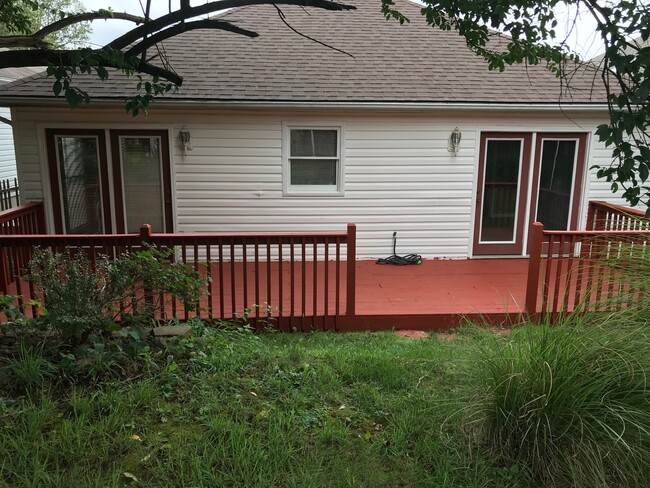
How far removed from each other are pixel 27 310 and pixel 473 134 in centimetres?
664

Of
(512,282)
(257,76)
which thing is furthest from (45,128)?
(512,282)

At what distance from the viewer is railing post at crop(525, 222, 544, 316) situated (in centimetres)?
521

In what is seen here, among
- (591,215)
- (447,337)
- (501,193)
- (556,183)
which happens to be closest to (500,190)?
(501,193)

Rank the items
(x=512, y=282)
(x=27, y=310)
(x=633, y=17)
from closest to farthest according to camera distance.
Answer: (x=633, y=17) < (x=27, y=310) < (x=512, y=282)

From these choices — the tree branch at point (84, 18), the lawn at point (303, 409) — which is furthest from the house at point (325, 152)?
Answer: the lawn at point (303, 409)

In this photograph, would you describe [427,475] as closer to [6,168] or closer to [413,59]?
[413,59]

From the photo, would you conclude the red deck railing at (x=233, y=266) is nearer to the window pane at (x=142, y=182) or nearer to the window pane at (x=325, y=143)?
the window pane at (x=142, y=182)

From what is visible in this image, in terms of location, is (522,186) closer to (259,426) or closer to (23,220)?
(259,426)

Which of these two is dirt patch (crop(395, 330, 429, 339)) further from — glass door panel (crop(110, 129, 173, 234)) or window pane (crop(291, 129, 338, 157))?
glass door panel (crop(110, 129, 173, 234))

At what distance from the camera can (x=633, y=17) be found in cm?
258

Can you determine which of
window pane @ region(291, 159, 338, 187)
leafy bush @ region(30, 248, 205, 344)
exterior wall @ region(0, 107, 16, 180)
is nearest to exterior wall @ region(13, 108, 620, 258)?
window pane @ region(291, 159, 338, 187)

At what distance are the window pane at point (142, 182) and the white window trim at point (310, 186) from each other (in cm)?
196

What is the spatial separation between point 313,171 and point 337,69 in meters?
1.85

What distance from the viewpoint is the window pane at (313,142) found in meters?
7.59
